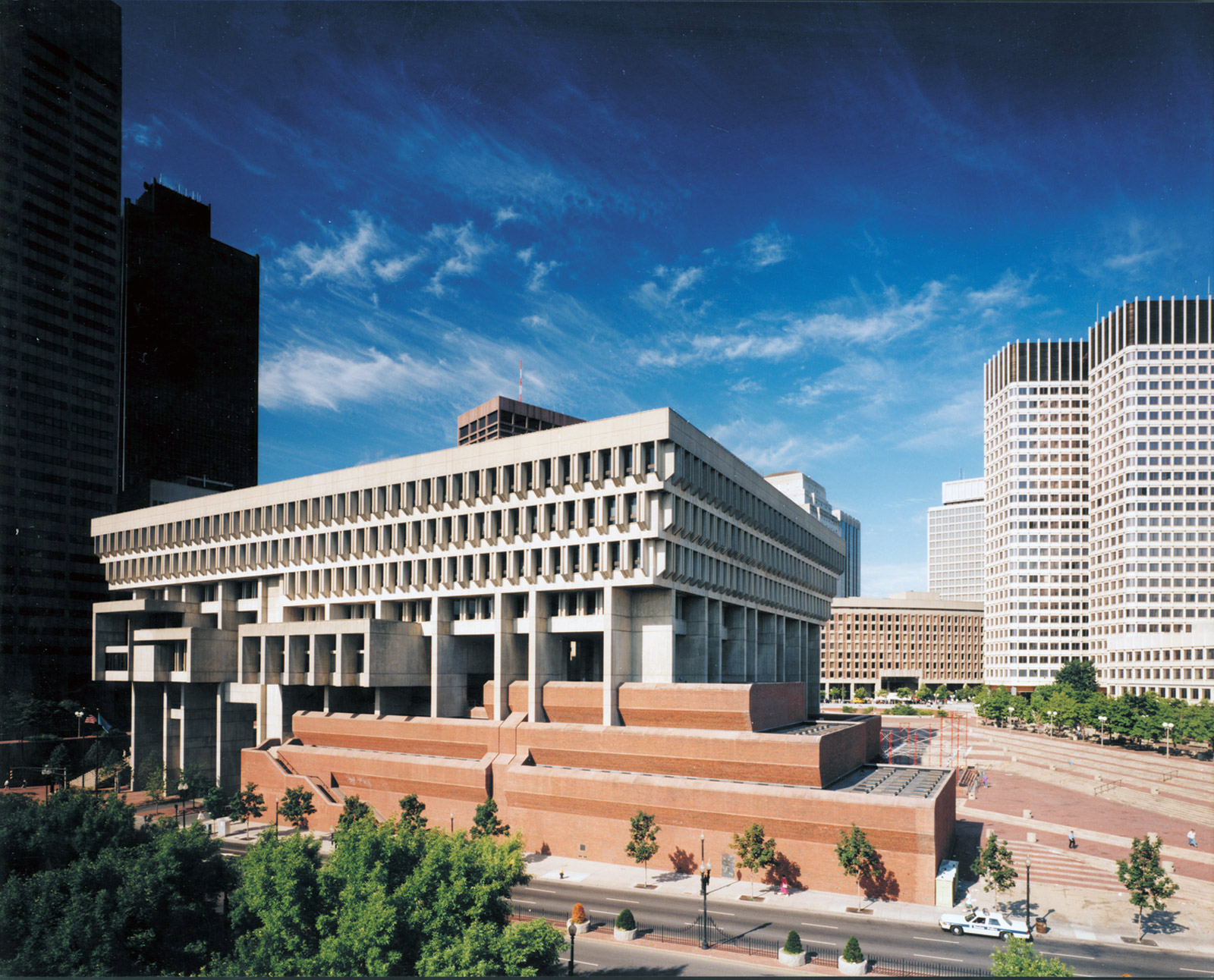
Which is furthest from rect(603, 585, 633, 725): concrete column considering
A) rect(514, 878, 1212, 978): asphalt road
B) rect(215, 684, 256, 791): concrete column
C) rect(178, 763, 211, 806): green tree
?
rect(215, 684, 256, 791): concrete column

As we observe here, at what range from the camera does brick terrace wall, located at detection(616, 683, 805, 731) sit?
61344mm

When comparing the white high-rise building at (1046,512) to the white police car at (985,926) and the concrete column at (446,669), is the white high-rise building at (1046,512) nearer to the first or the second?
the concrete column at (446,669)

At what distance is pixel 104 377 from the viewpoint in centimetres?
14038

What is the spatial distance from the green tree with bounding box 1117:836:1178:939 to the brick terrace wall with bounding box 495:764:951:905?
10.2 metres

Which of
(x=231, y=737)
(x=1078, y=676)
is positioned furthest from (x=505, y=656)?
(x=1078, y=676)

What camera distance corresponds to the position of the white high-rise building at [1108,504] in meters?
153

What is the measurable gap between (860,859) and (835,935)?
7.23 metres

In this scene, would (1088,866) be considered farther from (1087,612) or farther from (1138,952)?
(1087,612)

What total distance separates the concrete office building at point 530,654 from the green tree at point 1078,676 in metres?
81.5

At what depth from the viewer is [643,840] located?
5772 centimetres

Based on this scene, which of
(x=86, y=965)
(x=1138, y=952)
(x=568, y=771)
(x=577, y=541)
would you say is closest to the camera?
(x=86, y=965)

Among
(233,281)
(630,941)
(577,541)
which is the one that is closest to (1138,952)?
(630,941)

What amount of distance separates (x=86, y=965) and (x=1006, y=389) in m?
194

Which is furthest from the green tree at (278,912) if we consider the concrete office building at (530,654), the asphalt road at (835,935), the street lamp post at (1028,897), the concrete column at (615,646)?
the concrete column at (615,646)
